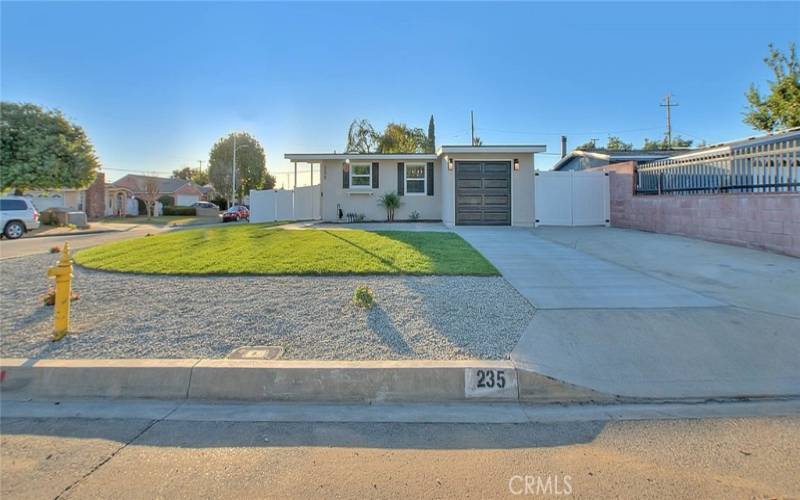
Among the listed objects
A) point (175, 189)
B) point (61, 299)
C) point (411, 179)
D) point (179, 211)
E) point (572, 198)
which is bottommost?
point (61, 299)

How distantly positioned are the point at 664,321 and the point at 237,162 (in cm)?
5278

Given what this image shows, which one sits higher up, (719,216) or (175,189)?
(175,189)

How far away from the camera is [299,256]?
27.6 ft

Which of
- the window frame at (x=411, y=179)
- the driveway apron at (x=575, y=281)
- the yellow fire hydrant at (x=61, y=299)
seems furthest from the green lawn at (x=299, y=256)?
the window frame at (x=411, y=179)

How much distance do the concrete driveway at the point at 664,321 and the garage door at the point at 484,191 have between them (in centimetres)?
645

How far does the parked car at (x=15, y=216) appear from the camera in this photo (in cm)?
1933

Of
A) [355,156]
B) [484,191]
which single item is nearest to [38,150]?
[355,156]

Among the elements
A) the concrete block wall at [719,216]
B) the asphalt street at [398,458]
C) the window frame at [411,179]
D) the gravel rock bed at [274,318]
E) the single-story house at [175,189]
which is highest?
the single-story house at [175,189]

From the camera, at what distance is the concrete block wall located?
8750mm

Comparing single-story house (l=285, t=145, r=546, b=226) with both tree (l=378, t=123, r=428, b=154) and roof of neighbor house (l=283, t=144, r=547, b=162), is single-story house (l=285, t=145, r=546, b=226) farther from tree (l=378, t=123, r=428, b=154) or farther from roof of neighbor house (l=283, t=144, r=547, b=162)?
tree (l=378, t=123, r=428, b=154)

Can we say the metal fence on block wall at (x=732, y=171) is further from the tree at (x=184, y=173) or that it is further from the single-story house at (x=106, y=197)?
the tree at (x=184, y=173)

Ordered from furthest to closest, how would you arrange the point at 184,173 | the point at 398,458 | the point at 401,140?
the point at 184,173 < the point at 401,140 < the point at 398,458

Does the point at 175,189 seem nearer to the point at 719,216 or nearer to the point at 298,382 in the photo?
the point at 719,216

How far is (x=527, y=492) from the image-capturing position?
261cm
